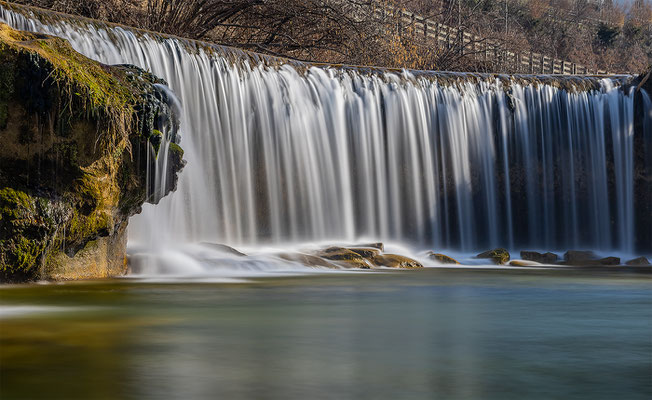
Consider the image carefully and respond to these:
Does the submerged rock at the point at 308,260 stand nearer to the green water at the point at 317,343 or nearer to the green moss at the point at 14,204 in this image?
the green water at the point at 317,343

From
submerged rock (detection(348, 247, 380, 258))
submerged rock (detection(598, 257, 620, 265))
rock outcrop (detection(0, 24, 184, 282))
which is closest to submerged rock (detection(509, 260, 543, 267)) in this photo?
submerged rock (detection(598, 257, 620, 265))

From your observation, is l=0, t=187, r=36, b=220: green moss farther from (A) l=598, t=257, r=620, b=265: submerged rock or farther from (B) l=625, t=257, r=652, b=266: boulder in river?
(B) l=625, t=257, r=652, b=266: boulder in river

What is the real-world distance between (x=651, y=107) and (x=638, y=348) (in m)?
13.9

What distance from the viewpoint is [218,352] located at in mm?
3984

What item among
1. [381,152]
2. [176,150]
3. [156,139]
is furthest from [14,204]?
[381,152]

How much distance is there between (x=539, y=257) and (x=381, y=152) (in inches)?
130

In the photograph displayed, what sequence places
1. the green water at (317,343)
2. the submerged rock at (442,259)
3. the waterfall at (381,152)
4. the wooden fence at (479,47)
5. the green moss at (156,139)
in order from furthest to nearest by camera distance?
the wooden fence at (479,47) < the submerged rock at (442,259) < the waterfall at (381,152) < the green moss at (156,139) < the green water at (317,343)

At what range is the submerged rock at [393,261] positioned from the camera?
39.7ft

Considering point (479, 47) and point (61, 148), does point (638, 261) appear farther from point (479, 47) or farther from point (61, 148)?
point (479, 47)

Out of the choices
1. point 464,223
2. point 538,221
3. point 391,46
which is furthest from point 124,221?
point 391,46

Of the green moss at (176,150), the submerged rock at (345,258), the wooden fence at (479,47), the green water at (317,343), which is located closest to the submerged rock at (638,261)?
the submerged rock at (345,258)

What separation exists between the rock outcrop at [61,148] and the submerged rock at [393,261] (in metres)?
4.56

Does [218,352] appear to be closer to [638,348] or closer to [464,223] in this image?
[638,348]

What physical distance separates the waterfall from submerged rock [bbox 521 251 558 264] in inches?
44.6
